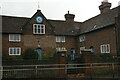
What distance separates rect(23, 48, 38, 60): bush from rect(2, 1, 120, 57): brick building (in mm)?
1292

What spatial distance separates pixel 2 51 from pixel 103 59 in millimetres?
16630

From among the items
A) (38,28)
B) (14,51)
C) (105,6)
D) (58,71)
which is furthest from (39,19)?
(58,71)

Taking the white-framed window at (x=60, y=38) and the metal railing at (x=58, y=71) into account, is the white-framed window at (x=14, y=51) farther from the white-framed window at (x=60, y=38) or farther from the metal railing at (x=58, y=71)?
the metal railing at (x=58, y=71)

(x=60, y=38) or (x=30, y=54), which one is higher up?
(x=60, y=38)

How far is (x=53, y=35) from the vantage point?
32.5m

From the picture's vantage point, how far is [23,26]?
100ft

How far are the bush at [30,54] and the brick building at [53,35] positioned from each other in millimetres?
1292

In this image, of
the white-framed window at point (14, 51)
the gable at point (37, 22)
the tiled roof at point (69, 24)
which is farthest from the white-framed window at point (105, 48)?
the white-framed window at point (14, 51)

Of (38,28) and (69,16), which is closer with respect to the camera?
(38,28)

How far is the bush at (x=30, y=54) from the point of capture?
28.1m

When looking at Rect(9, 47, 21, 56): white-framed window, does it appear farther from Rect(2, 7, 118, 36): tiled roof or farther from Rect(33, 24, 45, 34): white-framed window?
Rect(33, 24, 45, 34): white-framed window

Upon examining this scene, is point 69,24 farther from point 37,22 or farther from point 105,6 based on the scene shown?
point 37,22

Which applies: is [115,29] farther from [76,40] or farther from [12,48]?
[12,48]

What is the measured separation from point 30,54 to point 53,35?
6334 millimetres
